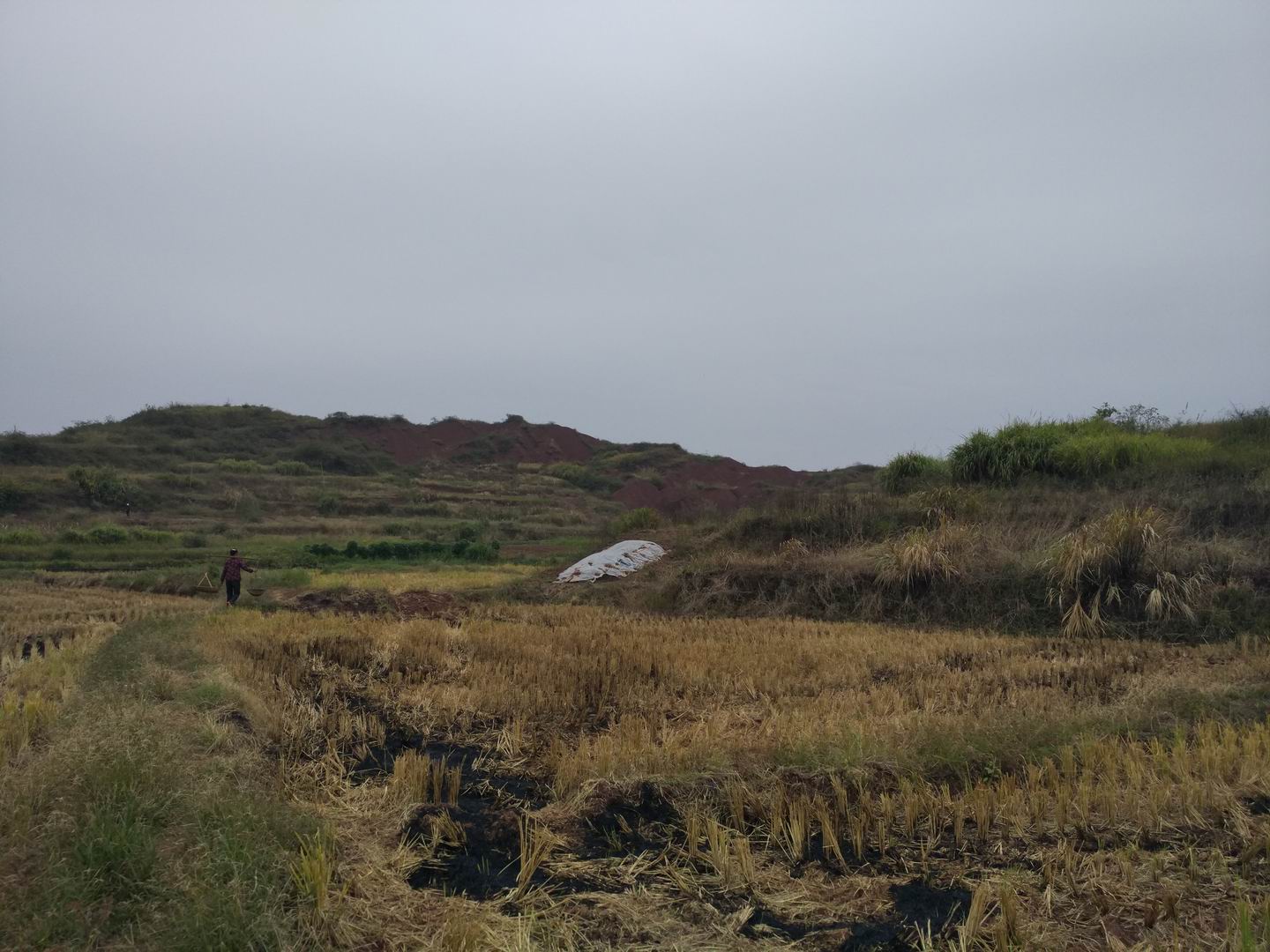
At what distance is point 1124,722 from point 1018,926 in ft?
11.3

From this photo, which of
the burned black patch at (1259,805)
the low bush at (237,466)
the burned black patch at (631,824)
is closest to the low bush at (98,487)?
the low bush at (237,466)

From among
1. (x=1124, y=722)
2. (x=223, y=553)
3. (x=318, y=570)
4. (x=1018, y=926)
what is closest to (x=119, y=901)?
(x=1018, y=926)

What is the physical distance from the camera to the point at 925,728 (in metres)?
6.17

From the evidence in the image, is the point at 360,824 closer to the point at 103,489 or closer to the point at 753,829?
the point at 753,829

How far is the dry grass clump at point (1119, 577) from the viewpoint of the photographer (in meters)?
11.1

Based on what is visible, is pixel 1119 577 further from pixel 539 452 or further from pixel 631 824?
pixel 539 452

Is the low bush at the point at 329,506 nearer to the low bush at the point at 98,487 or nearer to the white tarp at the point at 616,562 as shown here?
the low bush at the point at 98,487

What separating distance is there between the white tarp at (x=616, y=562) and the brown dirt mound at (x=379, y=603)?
380cm

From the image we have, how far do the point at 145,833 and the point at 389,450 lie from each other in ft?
231

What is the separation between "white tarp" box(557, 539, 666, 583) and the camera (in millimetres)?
19781

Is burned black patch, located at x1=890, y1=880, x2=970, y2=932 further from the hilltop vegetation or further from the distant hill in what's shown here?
the distant hill

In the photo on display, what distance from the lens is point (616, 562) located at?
20.1m

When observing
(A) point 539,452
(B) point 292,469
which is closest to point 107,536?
(B) point 292,469

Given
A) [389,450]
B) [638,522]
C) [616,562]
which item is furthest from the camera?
[389,450]
